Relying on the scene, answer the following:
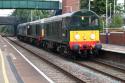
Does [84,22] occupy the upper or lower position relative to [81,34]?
upper

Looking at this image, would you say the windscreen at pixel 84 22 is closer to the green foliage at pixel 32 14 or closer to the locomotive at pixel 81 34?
the locomotive at pixel 81 34

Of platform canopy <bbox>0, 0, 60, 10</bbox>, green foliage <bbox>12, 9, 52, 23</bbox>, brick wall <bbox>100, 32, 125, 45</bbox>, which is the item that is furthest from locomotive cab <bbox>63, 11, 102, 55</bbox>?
green foliage <bbox>12, 9, 52, 23</bbox>

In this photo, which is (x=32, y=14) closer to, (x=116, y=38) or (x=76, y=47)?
(x=116, y=38)

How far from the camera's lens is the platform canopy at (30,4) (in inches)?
3752

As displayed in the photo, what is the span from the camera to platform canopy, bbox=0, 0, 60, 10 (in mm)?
95312

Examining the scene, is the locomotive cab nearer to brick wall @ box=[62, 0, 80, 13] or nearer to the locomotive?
the locomotive

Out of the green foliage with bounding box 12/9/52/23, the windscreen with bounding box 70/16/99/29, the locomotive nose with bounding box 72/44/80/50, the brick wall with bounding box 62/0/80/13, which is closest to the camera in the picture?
the locomotive nose with bounding box 72/44/80/50

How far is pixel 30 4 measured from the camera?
320 ft

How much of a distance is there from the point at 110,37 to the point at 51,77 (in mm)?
29654

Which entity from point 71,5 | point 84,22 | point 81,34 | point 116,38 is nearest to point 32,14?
point 71,5

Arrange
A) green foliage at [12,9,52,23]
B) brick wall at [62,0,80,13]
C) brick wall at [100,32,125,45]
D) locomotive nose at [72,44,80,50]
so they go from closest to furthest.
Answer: locomotive nose at [72,44,80,50]
brick wall at [100,32,125,45]
brick wall at [62,0,80,13]
green foliage at [12,9,52,23]

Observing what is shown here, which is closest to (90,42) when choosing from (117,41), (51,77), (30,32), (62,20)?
(62,20)

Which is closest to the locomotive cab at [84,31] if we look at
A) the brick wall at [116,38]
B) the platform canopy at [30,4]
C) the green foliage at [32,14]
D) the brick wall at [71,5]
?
the brick wall at [116,38]

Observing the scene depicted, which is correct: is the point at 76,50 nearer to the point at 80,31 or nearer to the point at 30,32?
the point at 80,31
